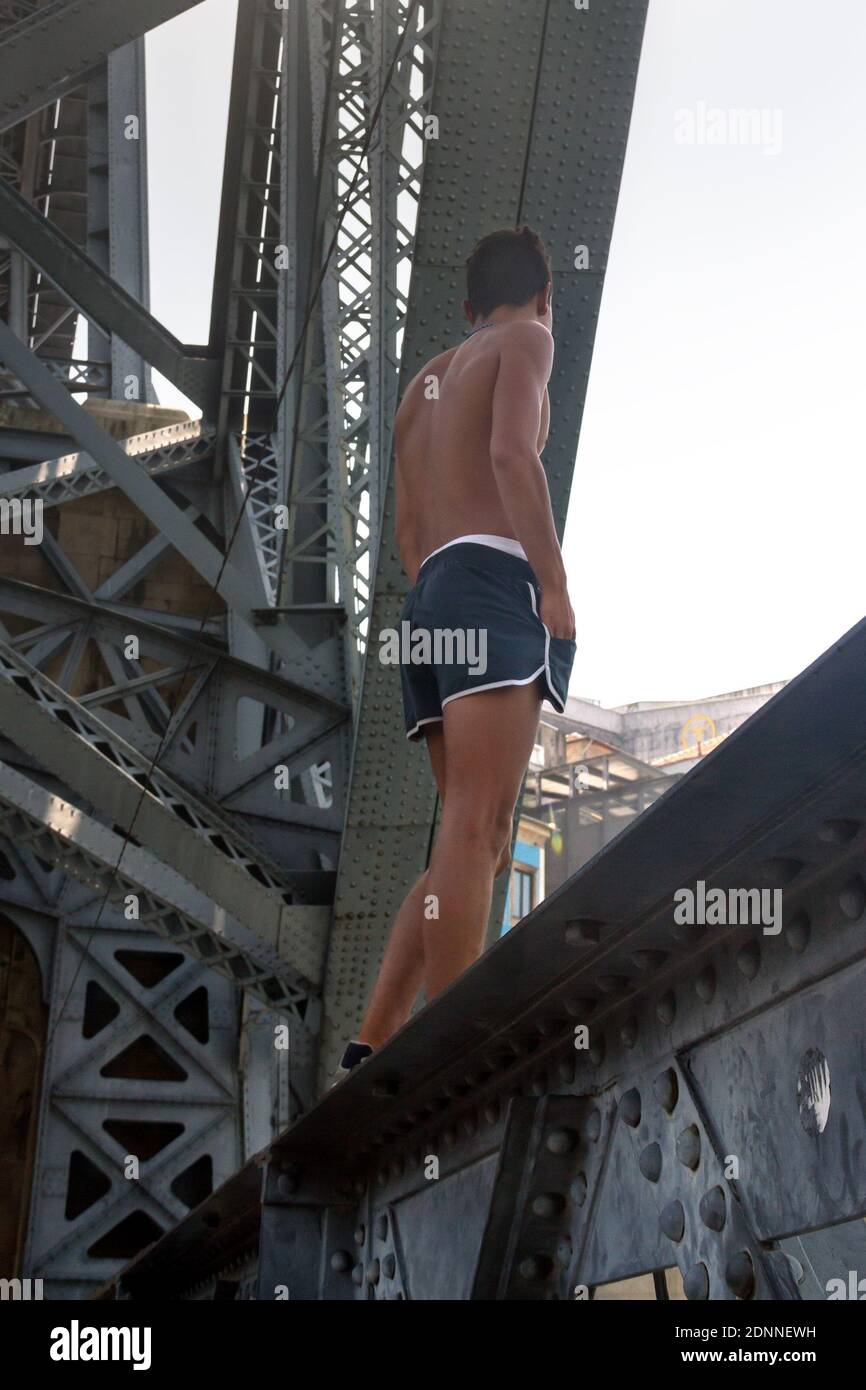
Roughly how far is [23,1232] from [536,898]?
3229 cm

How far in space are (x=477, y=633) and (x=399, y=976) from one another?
0.86 metres

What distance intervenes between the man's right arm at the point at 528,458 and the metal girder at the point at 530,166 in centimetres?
192

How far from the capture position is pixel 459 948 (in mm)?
3650

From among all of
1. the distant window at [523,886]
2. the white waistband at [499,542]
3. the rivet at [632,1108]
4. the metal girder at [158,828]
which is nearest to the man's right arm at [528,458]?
the white waistband at [499,542]

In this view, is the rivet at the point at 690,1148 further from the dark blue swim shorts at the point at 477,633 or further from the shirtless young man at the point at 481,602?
the dark blue swim shorts at the point at 477,633

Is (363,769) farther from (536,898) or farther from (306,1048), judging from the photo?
(536,898)

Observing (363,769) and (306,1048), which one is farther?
(306,1048)

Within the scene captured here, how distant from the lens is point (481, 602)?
12.9ft

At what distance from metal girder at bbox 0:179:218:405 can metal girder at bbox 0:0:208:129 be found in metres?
3.44

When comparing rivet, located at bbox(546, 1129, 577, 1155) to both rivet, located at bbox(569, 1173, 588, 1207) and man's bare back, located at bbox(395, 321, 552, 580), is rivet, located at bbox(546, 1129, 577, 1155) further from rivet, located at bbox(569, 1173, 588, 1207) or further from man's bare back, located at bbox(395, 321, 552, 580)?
man's bare back, located at bbox(395, 321, 552, 580)

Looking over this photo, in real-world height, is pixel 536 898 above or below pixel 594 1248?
above

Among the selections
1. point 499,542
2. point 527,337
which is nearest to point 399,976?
point 499,542

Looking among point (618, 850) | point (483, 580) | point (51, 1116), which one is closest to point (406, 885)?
point (483, 580)

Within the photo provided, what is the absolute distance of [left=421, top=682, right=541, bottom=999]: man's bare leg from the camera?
367 centimetres
